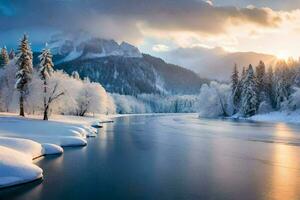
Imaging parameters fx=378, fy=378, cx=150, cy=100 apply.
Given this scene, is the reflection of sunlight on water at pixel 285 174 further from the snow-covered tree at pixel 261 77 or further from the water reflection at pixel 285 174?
the snow-covered tree at pixel 261 77

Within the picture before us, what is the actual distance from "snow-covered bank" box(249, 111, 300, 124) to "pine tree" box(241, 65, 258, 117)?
11.2 ft

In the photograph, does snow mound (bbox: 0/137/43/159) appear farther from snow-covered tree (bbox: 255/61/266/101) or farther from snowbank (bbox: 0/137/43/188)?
snow-covered tree (bbox: 255/61/266/101)

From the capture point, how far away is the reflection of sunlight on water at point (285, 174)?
75.3ft

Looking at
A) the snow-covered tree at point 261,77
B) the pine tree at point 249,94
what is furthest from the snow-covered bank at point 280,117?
the snow-covered tree at point 261,77

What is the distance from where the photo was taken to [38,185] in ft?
78.7

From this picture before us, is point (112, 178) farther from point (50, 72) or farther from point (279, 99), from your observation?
point (279, 99)

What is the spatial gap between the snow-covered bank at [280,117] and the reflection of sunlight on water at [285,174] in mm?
64643

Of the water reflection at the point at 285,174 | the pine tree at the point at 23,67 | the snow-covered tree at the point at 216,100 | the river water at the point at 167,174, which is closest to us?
the river water at the point at 167,174

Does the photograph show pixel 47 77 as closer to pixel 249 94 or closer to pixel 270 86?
pixel 249 94

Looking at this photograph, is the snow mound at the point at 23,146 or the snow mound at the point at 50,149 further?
the snow mound at the point at 50,149

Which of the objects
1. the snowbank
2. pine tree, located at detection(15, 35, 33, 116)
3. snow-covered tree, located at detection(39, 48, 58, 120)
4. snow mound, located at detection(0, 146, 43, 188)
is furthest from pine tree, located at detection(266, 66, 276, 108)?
snow mound, located at detection(0, 146, 43, 188)

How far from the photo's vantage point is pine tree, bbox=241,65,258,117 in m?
117

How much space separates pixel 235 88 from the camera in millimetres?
131250

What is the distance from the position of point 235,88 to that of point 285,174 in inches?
A: 4119
